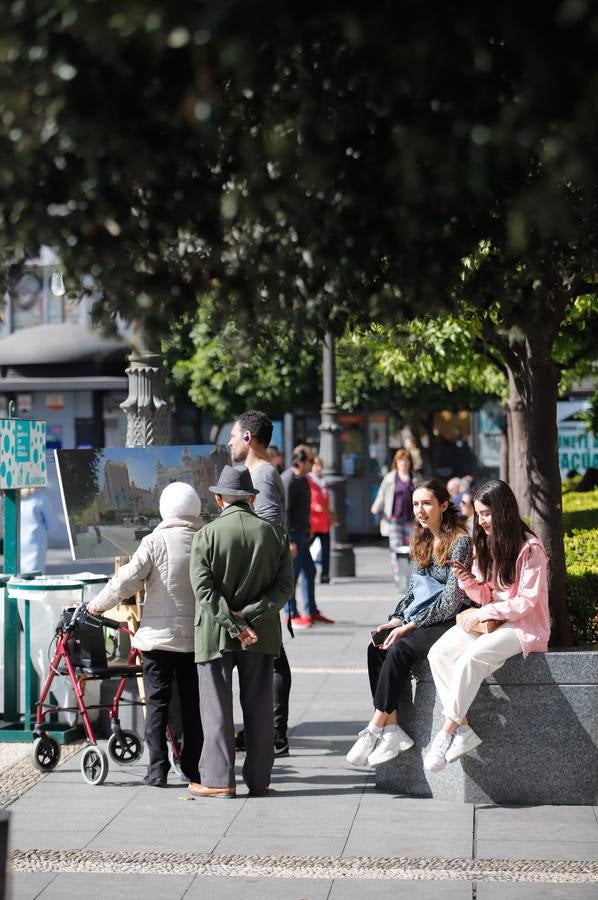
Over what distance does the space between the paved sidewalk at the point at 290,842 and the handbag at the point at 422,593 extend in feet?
3.26

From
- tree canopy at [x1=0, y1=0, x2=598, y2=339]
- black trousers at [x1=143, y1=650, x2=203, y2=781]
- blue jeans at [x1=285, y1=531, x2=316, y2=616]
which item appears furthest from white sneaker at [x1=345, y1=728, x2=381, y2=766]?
blue jeans at [x1=285, y1=531, x2=316, y2=616]

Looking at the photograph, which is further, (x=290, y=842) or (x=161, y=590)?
(x=161, y=590)

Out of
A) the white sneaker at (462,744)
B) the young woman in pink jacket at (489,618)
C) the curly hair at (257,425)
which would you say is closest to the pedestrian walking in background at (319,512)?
the curly hair at (257,425)

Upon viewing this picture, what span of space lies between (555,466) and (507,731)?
7.07 ft

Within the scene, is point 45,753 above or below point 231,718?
below

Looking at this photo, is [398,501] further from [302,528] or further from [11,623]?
[11,623]

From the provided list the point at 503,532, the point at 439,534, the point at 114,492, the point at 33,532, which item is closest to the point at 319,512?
the point at 33,532

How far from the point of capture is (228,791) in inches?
299

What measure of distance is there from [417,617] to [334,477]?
1332 centimetres

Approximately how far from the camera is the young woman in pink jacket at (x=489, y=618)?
7.15 metres

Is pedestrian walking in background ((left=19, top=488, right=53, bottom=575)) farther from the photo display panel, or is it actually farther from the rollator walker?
the rollator walker

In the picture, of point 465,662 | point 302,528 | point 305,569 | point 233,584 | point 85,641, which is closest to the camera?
point 465,662

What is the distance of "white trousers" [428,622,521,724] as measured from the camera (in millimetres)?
7133

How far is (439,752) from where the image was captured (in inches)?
283
